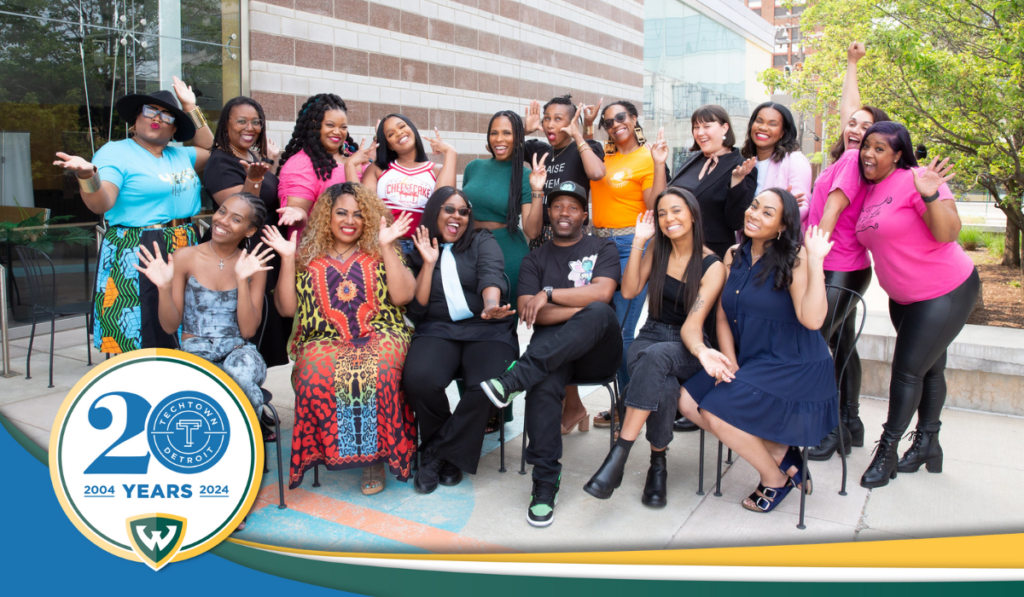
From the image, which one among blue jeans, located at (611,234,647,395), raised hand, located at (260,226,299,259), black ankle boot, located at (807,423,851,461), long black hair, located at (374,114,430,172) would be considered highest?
long black hair, located at (374,114,430,172)

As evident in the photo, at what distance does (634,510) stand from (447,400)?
104cm

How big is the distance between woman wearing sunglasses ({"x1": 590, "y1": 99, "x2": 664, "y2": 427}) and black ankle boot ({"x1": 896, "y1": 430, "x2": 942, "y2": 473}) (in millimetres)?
1531

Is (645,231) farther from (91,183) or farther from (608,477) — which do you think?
(91,183)

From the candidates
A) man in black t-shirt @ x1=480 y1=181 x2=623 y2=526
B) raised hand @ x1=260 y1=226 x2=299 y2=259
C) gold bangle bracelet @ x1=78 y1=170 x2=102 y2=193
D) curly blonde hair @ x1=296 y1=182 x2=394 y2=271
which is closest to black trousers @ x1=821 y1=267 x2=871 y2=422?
man in black t-shirt @ x1=480 y1=181 x2=623 y2=526

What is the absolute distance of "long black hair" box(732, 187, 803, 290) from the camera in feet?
10.7

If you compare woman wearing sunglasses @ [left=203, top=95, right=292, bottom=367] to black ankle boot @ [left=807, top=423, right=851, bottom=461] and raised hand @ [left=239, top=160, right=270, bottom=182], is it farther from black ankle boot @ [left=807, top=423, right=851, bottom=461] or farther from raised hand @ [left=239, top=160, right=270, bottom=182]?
black ankle boot @ [left=807, top=423, right=851, bottom=461]

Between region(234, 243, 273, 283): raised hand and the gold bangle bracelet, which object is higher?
the gold bangle bracelet

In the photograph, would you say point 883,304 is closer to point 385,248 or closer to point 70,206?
point 385,248

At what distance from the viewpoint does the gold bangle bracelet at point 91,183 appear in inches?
139

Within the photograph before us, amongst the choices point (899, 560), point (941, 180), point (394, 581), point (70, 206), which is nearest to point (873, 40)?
point (941, 180)

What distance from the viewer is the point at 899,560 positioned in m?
2.94

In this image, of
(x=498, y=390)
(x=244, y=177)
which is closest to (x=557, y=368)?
(x=498, y=390)

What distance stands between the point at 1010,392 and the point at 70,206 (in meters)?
7.56

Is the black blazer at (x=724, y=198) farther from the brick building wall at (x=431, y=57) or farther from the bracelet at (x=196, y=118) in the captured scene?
the brick building wall at (x=431, y=57)
